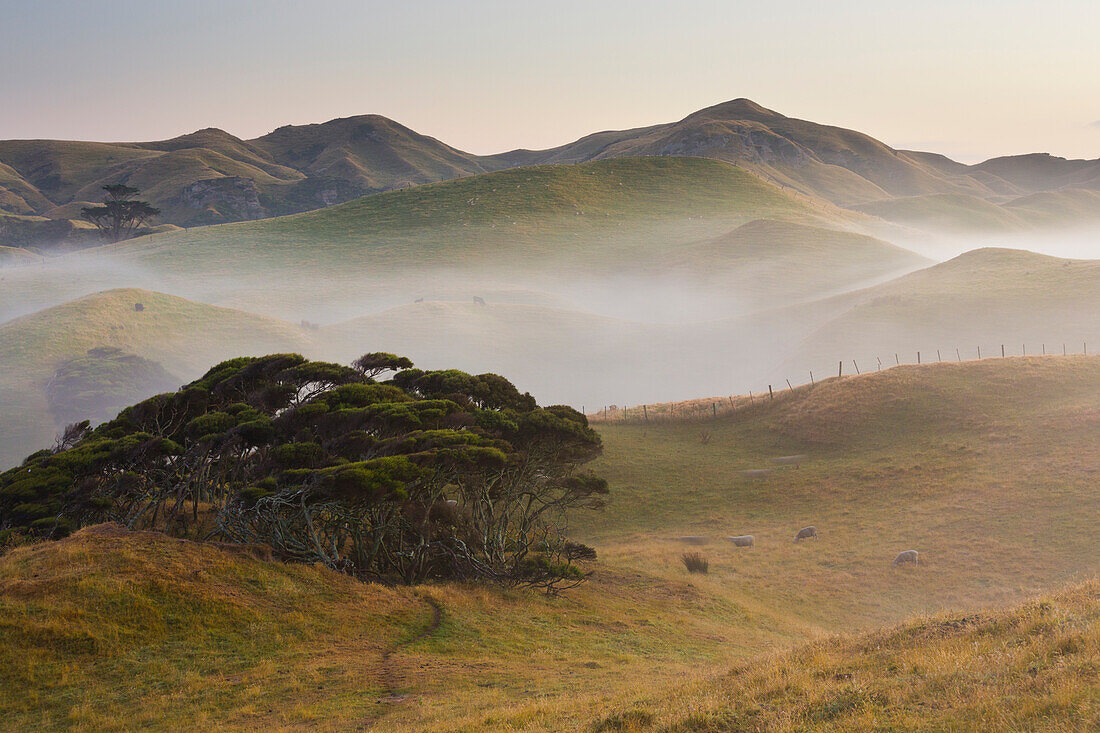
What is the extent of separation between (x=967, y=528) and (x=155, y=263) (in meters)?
173

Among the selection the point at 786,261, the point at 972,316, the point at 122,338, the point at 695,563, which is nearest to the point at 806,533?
the point at 695,563

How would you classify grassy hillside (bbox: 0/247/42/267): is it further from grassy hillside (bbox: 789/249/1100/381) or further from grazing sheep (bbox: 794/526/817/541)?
grazing sheep (bbox: 794/526/817/541)

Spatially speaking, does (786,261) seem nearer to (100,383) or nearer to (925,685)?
(100,383)

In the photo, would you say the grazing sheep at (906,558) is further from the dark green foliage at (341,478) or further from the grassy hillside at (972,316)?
the grassy hillside at (972,316)

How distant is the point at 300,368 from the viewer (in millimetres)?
29422

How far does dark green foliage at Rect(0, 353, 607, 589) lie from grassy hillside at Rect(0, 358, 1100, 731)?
1932 millimetres

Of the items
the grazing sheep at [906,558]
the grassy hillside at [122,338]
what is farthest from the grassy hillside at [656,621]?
the grassy hillside at [122,338]

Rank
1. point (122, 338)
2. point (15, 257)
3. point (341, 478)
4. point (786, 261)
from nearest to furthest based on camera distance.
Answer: point (341, 478), point (122, 338), point (786, 261), point (15, 257)

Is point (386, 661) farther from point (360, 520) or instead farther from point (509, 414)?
point (509, 414)

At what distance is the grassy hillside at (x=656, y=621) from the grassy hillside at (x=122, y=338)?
244 ft

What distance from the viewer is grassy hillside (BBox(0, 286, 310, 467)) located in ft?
279

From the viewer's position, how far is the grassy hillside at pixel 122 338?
279 feet

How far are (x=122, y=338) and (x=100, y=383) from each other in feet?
46.4

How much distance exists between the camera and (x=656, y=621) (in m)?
23.0
